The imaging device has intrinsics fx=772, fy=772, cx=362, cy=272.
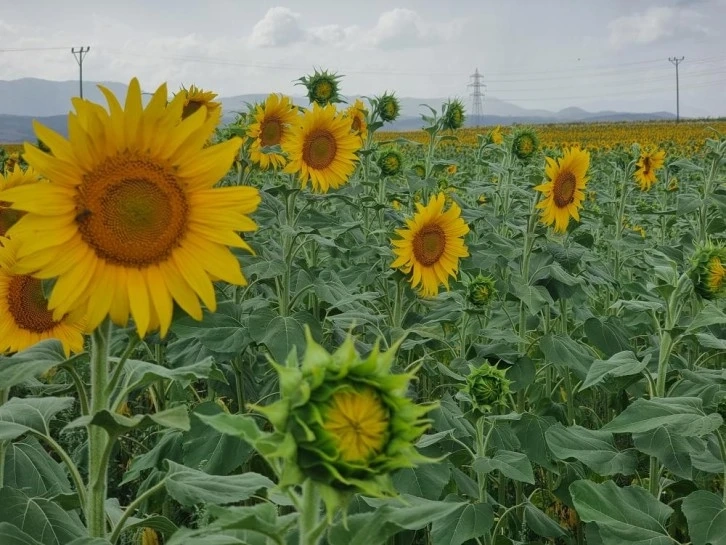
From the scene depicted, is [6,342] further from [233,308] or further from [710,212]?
[710,212]

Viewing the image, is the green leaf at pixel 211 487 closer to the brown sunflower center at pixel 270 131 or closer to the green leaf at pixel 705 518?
the green leaf at pixel 705 518

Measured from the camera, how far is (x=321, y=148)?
11.4ft

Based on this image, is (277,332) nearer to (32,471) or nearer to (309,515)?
(32,471)

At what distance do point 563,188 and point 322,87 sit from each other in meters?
1.59

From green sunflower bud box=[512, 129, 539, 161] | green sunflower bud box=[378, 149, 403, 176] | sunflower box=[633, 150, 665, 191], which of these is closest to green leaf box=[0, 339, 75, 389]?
green sunflower bud box=[378, 149, 403, 176]

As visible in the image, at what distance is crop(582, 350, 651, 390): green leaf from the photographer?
2.14 meters

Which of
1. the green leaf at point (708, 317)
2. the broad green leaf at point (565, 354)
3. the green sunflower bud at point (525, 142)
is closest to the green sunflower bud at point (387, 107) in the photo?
the green sunflower bud at point (525, 142)

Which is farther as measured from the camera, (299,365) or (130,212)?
(299,365)

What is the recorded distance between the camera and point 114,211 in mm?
1291

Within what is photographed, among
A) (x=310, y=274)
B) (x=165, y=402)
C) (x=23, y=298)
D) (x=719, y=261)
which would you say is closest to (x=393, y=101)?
(x=310, y=274)

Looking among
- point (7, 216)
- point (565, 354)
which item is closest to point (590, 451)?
point (565, 354)

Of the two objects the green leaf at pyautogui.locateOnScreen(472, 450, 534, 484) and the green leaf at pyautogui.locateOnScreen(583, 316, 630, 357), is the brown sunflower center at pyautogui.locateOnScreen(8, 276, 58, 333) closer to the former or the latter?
the green leaf at pyautogui.locateOnScreen(472, 450, 534, 484)

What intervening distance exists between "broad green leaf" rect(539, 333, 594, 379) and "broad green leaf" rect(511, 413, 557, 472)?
31 centimetres

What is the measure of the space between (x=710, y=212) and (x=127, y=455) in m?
4.65
